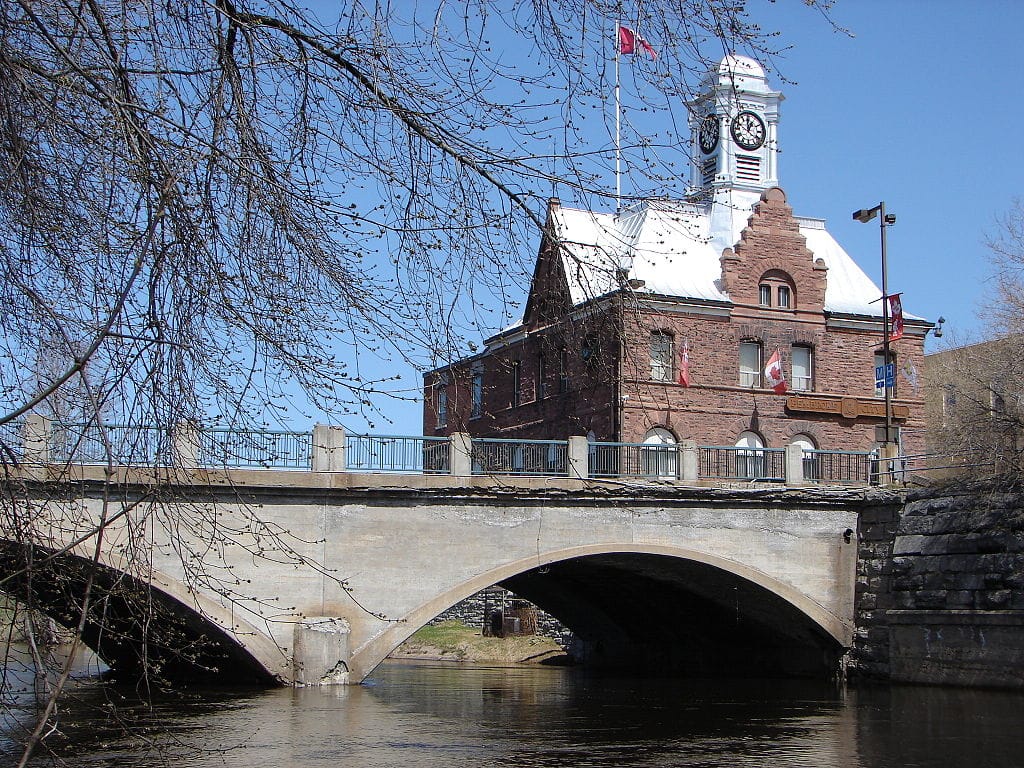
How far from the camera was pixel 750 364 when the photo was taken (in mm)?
40812

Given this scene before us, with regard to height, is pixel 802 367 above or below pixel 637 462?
above

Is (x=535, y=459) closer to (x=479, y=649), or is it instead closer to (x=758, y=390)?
(x=758, y=390)

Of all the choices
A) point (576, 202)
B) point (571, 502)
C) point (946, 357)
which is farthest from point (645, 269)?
point (576, 202)

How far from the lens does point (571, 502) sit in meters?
27.1

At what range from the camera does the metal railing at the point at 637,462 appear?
28.7m

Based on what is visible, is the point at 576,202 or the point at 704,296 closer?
the point at 576,202

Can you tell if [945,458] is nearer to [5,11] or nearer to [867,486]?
[867,486]

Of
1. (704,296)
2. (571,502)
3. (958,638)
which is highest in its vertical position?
(704,296)

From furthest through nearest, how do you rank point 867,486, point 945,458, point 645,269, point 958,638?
point 645,269
point 945,458
point 867,486
point 958,638

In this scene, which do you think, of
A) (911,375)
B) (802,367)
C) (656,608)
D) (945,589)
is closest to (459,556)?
(945,589)

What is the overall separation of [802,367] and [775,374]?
171 cm

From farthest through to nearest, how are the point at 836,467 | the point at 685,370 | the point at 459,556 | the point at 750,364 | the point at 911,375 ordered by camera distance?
the point at 911,375 < the point at 750,364 < the point at 685,370 < the point at 836,467 < the point at 459,556

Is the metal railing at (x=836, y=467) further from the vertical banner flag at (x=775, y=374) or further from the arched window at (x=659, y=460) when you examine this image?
the arched window at (x=659, y=460)

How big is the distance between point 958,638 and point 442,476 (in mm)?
11126
